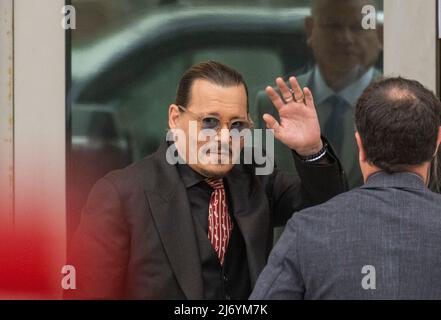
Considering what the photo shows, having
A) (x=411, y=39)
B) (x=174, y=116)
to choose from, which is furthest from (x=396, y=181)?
(x=411, y=39)

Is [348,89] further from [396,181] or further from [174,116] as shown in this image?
[396,181]

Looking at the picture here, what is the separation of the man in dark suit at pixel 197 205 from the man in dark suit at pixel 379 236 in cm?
64

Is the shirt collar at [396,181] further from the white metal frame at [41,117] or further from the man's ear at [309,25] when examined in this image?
the white metal frame at [41,117]

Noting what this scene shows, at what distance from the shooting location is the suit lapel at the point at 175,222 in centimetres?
287

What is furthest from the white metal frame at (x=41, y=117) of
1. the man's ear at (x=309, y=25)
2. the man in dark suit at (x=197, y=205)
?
the man's ear at (x=309, y=25)

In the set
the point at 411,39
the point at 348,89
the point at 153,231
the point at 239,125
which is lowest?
the point at 153,231

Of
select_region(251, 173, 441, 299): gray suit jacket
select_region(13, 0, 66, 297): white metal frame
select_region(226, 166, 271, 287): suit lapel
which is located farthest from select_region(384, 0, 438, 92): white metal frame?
select_region(251, 173, 441, 299): gray suit jacket

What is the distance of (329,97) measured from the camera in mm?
3783

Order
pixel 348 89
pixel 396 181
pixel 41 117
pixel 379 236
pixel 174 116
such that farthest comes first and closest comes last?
pixel 348 89, pixel 41 117, pixel 174 116, pixel 396 181, pixel 379 236

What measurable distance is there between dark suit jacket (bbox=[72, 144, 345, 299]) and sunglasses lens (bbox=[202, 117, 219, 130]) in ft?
0.60

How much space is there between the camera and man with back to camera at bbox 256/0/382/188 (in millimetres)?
3703

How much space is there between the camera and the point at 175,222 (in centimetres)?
295

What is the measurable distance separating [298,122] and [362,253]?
88 cm
